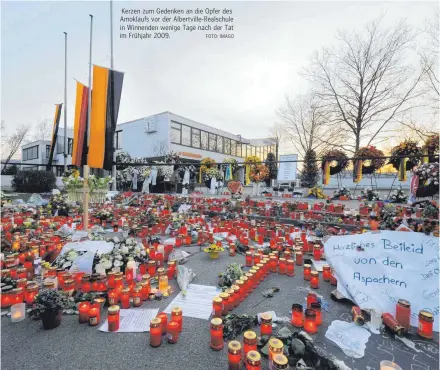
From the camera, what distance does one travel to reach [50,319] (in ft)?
8.37

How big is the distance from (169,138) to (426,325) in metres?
26.1

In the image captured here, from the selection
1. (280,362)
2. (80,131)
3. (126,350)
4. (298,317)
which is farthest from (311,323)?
(80,131)

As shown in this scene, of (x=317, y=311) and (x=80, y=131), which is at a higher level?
(x=80, y=131)

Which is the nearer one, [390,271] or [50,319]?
[50,319]

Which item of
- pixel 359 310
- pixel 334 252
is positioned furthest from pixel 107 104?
pixel 359 310

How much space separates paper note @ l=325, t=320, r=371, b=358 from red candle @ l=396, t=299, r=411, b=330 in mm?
415

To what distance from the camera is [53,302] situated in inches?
101

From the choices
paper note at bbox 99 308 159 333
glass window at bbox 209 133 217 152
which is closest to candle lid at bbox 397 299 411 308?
paper note at bbox 99 308 159 333

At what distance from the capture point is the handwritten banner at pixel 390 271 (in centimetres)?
276

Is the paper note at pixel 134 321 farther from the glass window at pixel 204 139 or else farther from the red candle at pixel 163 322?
the glass window at pixel 204 139

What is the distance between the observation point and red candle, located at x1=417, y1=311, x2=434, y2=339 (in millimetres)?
2389

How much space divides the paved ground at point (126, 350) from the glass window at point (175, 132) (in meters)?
25.7

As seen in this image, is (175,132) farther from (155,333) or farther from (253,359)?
(253,359)

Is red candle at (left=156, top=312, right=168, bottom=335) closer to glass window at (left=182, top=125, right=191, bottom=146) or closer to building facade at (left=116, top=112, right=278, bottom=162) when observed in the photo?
building facade at (left=116, top=112, right=278, bottom=162)
